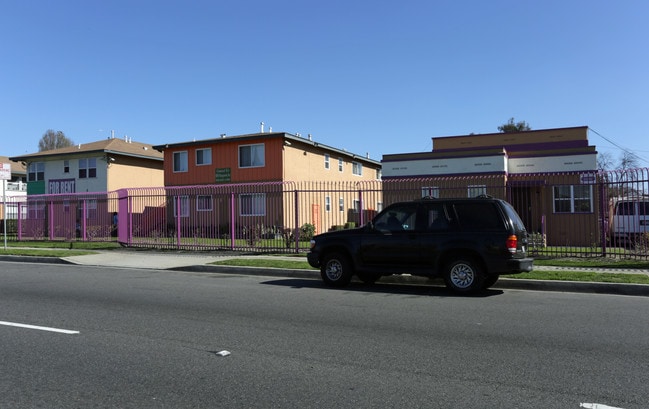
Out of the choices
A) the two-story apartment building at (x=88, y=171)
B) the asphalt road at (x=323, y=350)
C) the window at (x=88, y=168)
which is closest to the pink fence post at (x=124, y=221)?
the two-story apartment building at (x=88, y=171)

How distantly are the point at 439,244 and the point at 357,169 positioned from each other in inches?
1160

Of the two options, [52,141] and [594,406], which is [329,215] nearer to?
[594,406]

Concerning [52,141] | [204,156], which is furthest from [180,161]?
[52,141]

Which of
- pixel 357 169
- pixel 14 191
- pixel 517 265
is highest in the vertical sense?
pixel 357 169

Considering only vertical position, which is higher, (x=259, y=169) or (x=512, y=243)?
(x=259, y=169)

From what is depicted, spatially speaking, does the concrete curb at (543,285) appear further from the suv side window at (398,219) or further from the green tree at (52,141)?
the green tree at (52,141)

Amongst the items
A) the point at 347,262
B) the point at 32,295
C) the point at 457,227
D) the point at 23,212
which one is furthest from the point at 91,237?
the point at 457,227

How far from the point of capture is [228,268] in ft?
46.4

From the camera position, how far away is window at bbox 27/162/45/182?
3647 cm

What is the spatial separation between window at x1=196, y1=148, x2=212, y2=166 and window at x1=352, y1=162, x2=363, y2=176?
1176 cm

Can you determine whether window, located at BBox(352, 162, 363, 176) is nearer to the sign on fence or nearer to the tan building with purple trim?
the tan building with purple trim

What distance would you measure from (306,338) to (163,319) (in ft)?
8.01

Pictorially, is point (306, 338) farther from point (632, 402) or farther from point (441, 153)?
point (441, 153)

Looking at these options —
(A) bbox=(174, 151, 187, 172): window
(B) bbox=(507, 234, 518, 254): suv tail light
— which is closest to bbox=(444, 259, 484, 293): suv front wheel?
(B) bbox=(507, 234, 518, 254): suv tail light
